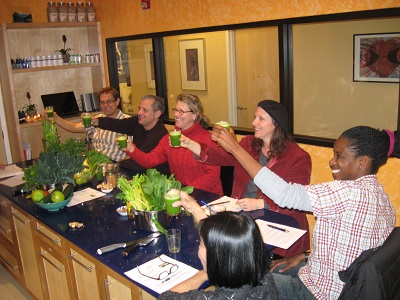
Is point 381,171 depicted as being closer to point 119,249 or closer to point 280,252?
point 280,252

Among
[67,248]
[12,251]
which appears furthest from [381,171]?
[12,251]

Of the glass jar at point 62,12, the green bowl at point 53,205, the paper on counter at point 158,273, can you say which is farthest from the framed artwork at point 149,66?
the paper on counter at point 158,273

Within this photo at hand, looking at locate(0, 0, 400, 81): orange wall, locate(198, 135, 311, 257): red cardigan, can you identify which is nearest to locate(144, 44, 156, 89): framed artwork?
locate(0, 0, 400, 81): orange wall

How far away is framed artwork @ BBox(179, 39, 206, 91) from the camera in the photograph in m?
5.24

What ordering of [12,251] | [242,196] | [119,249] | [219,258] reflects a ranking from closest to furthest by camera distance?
[219,258], [119,249], [242,196], [12,251]

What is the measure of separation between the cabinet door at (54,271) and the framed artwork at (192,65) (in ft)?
9.62

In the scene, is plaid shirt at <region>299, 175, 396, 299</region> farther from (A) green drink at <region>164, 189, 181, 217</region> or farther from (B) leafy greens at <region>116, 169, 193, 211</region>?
(B) leafy greens at <region>116, 169, 193, 211</region>

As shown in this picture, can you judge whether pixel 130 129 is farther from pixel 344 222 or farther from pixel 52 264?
pixel 344 222

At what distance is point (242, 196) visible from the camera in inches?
126

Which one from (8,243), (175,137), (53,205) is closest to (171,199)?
(175,137)

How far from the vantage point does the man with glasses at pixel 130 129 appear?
4.17 meters

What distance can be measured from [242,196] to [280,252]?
588 millimetres

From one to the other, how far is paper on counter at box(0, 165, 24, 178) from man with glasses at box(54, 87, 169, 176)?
2.57 feet

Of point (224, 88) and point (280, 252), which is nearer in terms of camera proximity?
point (280, 252)
